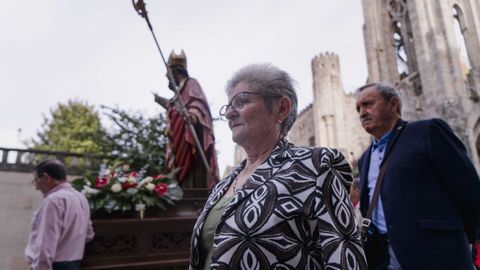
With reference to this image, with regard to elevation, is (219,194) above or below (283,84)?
below

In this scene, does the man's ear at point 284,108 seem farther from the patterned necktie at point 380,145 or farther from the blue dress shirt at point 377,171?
the patterned necktie at point 380,145

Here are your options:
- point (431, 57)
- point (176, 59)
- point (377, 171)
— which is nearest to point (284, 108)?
point (377, 171)

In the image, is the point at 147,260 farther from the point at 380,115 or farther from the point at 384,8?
the point at 384,8

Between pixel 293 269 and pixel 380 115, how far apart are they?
5.24 feet

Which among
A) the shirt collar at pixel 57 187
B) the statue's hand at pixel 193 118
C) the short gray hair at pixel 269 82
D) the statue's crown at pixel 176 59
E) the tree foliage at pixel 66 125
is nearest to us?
the short gray hair at pixel 269 82

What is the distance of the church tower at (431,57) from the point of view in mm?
14375

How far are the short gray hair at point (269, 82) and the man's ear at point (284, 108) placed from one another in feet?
0.05

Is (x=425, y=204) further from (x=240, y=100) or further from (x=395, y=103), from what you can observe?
(x=240, y=100)

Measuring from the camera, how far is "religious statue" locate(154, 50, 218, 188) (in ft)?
16.6

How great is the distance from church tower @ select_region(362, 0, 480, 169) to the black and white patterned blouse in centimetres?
1501

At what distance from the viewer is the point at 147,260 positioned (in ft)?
11.6

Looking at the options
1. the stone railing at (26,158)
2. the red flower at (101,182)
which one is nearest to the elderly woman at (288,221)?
the red flower at (101,182)

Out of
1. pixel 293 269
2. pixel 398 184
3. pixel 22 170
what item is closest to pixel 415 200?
pixel 398 184

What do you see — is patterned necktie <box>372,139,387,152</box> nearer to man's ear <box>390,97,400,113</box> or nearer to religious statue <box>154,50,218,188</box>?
man's ear <box>390,97,400,113</box>
